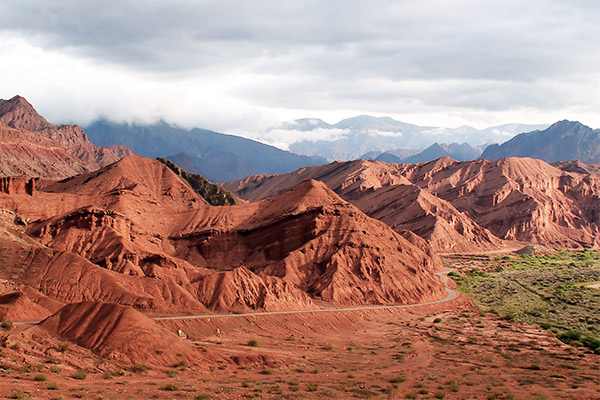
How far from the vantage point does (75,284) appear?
199 ft

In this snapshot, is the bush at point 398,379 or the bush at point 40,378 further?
the bush at point 398,379

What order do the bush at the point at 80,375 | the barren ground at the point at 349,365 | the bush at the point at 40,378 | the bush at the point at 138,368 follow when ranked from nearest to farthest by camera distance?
the bush at the point at 40,378
the barren ground at the point at 349,365
the bush at the point at 80,375
the bush at the point at 138,368

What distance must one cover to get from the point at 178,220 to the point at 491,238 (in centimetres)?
9204

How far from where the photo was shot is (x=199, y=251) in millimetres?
103688

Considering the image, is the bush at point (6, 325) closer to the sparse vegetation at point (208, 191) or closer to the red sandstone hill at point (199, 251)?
the red sandstone hill at point (199, 251)

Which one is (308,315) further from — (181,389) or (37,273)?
(181,389)

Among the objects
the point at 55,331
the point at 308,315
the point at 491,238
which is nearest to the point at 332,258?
the point at 308,315

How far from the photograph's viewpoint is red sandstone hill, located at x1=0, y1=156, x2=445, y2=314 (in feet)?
205

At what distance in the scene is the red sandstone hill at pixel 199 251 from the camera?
205 feet

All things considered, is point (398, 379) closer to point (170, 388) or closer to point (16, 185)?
point (170, 388)

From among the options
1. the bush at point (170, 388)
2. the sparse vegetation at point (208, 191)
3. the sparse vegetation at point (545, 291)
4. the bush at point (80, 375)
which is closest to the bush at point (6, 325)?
the bush at point (80, 375)

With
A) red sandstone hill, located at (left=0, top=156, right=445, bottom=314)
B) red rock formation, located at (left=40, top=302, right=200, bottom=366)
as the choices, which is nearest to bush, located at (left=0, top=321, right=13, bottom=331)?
red rock formation, located at (left=40, top=302, right=200, bottom=366)

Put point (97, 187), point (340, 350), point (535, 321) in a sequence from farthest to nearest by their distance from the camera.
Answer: point (97, 187) < point (535, 321) < point (340, 350)

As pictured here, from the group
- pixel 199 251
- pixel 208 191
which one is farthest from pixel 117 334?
pixel 208 191
